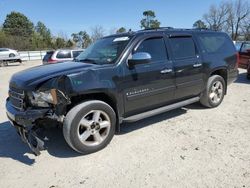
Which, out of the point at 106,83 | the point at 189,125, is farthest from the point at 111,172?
the point at 189,125

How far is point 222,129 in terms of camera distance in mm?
4707

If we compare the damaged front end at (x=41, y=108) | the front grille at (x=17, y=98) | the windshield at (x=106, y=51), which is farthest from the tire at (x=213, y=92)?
the front grille at (x=17, y=98)

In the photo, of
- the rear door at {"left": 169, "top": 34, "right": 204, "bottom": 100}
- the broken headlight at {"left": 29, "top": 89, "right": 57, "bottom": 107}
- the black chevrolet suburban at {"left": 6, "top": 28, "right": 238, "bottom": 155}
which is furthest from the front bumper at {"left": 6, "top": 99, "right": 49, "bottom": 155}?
the rear door at {"left": 169, "top": 34, "right": 204, "bottom": 100}

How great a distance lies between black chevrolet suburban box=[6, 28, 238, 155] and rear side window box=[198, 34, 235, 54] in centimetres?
3

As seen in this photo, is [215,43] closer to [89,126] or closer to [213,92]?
[213,92]

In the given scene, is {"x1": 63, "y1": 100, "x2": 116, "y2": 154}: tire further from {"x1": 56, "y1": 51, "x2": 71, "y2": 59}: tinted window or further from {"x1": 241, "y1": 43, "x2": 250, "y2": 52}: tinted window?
{"x1": 56, "y1": 51, "x2": 71, "y2": 59}: tinted window

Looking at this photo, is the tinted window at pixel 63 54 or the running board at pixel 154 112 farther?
the tinted window at pixel 63 54

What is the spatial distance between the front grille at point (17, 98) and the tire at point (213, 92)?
393 centimetres

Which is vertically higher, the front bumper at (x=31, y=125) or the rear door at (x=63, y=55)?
the rear door at (x=63, y=55)

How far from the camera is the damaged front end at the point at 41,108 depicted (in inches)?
137

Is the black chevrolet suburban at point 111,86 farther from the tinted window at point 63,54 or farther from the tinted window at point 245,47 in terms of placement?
the tinted window at point 63,54

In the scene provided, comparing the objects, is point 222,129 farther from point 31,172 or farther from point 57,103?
point 31,172

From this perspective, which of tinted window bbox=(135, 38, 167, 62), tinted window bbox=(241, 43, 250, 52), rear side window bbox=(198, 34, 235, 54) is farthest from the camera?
tinted window bbox=(241, 43, 250, 52)

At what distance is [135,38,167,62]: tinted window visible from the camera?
4523 millimetres
